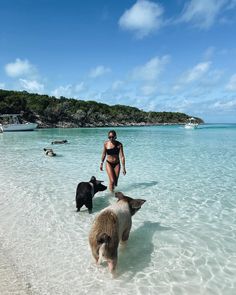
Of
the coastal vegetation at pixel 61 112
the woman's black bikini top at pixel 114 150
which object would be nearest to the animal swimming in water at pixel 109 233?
the woman's black bikini top at pixel 114 150

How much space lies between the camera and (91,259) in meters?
4.95

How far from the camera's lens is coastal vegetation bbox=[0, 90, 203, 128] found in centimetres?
7762

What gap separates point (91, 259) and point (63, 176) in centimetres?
722

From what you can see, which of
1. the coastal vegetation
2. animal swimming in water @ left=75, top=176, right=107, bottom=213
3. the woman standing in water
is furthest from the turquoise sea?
the coastal vegetation

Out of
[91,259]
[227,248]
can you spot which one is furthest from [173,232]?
[91,259]

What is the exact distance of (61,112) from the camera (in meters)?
91.1

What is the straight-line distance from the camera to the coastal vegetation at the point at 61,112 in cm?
7762

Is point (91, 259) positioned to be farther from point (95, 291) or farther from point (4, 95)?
point (4, 95)

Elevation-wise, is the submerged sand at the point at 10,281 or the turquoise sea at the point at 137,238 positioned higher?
the submerged sand at the point at 10,281

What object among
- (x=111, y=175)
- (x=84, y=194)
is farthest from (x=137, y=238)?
(x=111, y=175)

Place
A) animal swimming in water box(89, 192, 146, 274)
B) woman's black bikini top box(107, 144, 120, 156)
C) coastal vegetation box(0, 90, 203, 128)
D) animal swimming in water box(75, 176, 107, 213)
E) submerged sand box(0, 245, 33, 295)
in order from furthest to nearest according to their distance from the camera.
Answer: coastal vegetation box(0, 90, 203, 128), woman's black bikini top box(107, 144, 120, 156), animal swimming in water box(75, 176, 107, 213), animal swimming in water box(89, 192, 146, 274), submerged sand box(0, 245, 33, 295)

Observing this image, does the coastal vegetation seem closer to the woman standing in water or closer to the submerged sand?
the woman standing in water

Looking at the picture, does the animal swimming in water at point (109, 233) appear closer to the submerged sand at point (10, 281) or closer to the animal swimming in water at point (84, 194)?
the submerged sand at point (10, 281)

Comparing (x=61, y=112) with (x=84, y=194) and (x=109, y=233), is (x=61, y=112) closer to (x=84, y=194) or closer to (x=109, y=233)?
(x=84, y=194)
